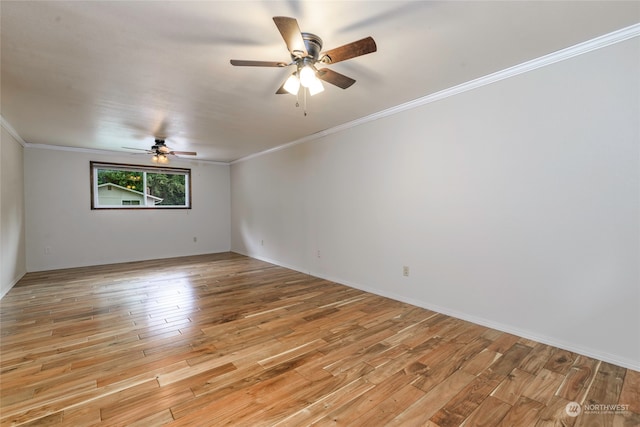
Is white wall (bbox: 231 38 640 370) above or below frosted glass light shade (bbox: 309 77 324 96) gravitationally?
below

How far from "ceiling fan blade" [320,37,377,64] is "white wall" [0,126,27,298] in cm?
457

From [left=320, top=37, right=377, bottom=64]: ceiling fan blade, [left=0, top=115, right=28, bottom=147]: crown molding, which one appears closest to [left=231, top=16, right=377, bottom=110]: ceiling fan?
[left=320, top=37, right=377, bottom=64]: ceiling fan blade

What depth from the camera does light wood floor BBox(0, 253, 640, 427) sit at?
1636 mm

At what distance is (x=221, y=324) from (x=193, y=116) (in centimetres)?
254

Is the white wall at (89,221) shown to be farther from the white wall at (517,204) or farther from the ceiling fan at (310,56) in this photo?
the ceiling fan at (310,56)

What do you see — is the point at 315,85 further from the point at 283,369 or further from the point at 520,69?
the point at 283,369

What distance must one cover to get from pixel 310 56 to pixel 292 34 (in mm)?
350

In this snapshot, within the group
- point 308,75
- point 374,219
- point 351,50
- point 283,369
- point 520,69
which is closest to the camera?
point 351,50

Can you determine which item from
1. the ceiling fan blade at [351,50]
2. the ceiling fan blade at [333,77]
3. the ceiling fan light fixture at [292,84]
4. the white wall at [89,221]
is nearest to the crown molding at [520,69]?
the ceiling fan blade at [333,77]

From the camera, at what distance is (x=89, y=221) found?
5.65 meters

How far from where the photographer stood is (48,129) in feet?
13.7

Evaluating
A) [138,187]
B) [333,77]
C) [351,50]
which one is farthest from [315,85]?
[138,187]

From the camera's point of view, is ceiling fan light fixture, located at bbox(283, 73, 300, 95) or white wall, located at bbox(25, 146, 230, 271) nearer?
ceiling fan light fixture, located at bbox(283, 73, 300, 95)

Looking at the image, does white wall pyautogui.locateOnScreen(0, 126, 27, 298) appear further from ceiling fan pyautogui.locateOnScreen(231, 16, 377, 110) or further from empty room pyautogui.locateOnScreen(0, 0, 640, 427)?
ceiling fan pyautogui.locateOnScreen(231, 16, 377, 110)
